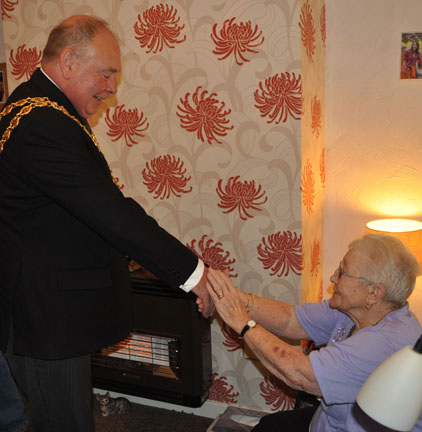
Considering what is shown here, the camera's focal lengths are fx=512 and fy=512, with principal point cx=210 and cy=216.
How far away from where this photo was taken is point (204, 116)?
7.70 feet

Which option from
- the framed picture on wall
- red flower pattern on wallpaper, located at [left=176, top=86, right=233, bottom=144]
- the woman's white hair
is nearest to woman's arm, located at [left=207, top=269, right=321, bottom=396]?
the woman's white hair

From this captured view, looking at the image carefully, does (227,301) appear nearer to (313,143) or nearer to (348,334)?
(348,334)

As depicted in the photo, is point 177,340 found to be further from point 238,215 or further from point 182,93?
point 182,93

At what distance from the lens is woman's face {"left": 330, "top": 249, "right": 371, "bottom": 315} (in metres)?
1.51

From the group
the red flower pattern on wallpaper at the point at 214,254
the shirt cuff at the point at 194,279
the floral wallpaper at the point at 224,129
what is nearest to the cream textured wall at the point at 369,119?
the floral wallpaper at the point at 224,129

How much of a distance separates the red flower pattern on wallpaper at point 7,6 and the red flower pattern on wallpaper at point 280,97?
53.6 inches

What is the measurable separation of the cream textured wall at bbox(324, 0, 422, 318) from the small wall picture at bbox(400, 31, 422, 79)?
0.02 metres

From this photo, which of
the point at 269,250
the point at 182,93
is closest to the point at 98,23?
the point at 182,93

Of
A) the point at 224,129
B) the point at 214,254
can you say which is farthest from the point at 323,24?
the point at 214,254

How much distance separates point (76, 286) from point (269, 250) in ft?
3.48

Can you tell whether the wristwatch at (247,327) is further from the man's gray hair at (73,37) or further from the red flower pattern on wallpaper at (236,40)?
the red flower pattern on wallpaper at (236,40)

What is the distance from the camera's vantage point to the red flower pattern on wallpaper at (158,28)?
231 cm

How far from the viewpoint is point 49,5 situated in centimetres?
253

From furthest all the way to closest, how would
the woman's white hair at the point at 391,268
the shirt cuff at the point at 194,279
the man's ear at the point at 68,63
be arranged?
the shirt cuff at the point at 194,279
the man's ear at the point at 68,63
the woman's white hair at the point at 391,268
